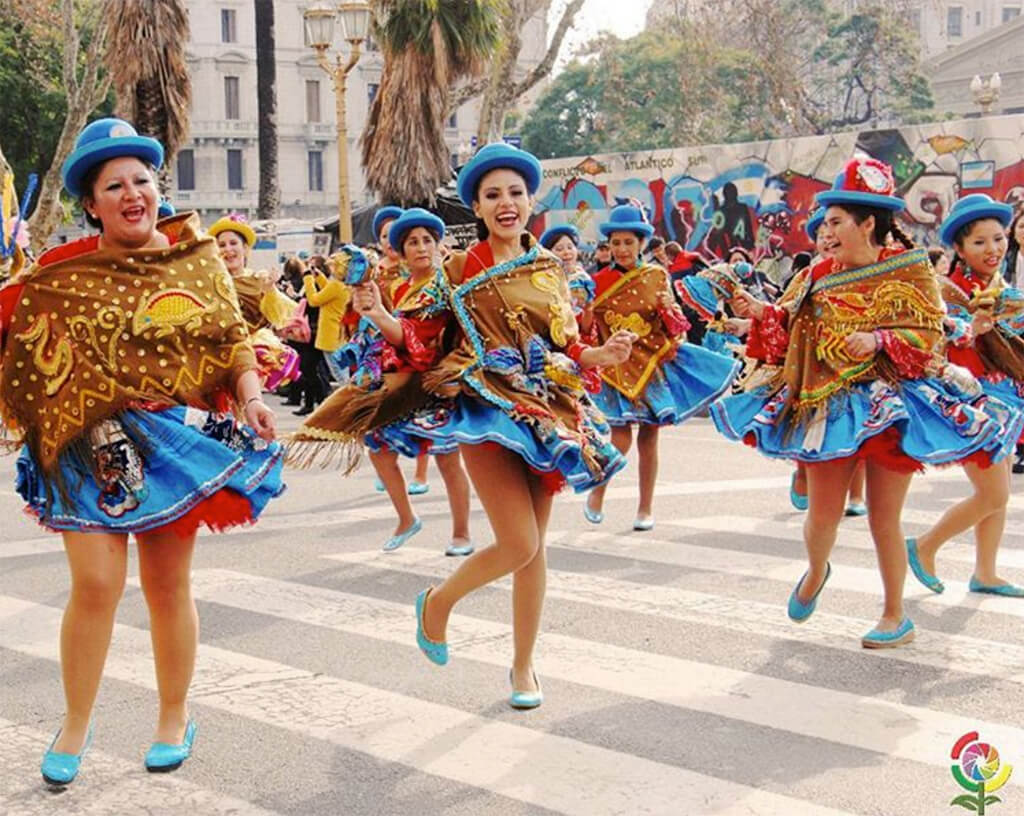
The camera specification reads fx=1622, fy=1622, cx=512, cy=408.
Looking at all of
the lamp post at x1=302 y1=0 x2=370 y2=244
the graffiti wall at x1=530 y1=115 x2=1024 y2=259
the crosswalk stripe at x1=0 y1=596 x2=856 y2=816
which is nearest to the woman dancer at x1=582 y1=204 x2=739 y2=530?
the crosswalk stripe at x1=0 y1=596 x2=856 y2=816

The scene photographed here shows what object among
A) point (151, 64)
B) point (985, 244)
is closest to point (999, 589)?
point (985, 244)

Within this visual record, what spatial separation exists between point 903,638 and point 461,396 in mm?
2182

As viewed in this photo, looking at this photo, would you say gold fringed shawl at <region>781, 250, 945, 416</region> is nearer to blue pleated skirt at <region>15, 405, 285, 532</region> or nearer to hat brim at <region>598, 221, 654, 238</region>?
blue pleated skirt at <region>15, 405, 285, 532</region>

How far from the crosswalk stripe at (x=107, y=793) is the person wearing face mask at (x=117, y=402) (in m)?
0.07

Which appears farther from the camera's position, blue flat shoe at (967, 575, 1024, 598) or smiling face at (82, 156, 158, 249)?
blue flat shoe at (967, 575, 1024, 598)

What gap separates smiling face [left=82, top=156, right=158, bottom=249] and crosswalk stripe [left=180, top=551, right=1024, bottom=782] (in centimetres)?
240

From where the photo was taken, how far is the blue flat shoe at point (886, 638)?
6.55 m

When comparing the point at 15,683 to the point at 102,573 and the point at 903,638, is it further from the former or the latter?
the point at 903,638

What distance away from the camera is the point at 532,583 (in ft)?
18.8

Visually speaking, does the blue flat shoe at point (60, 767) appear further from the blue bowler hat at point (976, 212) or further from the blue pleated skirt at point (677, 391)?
the blue pleated skirt at point (677, 391)

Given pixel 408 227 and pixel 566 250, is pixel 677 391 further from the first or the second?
pixel 408 227

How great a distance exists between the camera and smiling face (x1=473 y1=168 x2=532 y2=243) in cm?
577

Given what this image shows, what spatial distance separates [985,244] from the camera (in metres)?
7.41

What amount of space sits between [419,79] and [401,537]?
53.3ft
